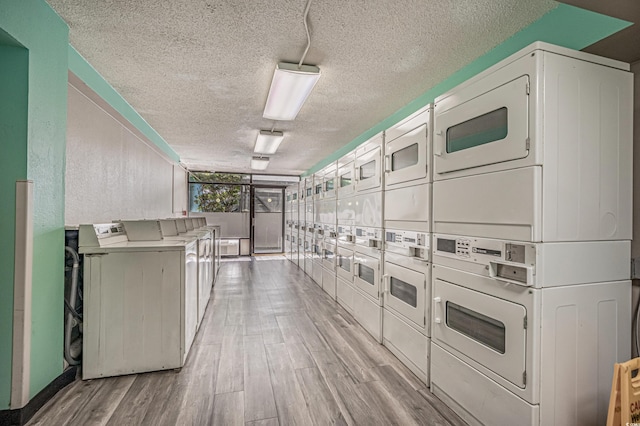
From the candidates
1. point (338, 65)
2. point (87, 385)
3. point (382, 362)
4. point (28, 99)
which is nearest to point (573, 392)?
point (382, 362)

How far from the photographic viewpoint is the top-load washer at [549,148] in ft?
4.52

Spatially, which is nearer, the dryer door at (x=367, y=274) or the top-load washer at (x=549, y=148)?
the top-load washer at (x=549, y=148)

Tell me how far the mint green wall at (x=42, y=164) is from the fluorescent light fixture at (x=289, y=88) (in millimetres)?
1514

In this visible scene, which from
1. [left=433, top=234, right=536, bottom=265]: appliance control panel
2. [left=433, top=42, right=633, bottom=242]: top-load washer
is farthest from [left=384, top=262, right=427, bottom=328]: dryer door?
[left=433, top=42, right=633, bottom=242]: top-load washer

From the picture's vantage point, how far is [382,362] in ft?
7.99

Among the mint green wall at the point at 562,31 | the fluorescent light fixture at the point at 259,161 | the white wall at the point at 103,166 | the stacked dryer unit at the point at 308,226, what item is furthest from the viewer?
the fluorescent light fixture at the point at 259,161

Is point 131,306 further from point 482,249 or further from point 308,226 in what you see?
point 308,226

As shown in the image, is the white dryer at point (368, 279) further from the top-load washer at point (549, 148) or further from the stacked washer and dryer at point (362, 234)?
the top-load washer at point (549, 148)

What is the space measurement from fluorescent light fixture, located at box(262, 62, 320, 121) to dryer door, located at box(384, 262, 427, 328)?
1.80m

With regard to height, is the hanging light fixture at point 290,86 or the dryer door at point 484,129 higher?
the hanging light fixture at point 290,86

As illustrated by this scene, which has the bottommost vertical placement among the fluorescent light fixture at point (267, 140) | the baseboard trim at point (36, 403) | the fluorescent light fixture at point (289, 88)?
the baseboard trim at point (36, 403)

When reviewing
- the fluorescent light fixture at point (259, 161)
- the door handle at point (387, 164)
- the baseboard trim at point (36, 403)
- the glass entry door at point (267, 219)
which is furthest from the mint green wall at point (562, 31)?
the glass entry door at point (267, 219)

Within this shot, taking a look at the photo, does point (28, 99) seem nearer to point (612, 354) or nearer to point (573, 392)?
point (573, 392)

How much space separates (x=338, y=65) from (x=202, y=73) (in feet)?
4.17
